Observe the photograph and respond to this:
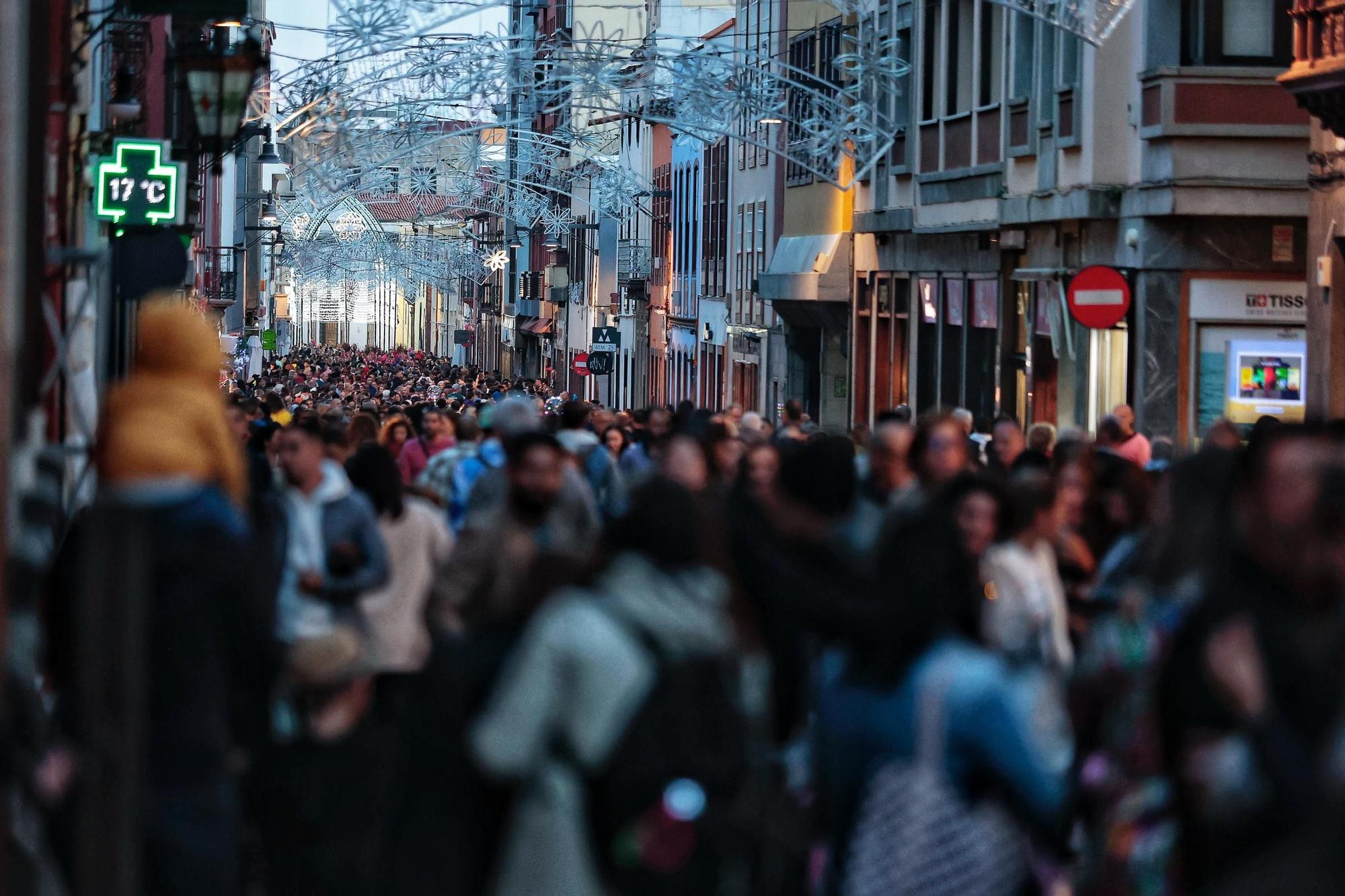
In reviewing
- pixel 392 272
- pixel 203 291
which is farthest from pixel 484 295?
pixel 203 291

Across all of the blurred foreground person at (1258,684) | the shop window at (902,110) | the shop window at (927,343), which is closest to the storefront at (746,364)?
the shop window at (902,110)

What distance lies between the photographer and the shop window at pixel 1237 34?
23422 mm

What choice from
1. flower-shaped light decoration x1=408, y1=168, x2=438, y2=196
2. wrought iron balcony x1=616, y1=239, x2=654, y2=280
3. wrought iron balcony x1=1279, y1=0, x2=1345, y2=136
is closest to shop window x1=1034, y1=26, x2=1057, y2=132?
wrought iron balcony x1=1279, y1=0, x2=1345, y2=136

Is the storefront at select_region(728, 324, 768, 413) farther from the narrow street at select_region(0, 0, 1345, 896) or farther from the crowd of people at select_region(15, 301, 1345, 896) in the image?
the crowd of people at select_region(15, 301, 1345, 896)

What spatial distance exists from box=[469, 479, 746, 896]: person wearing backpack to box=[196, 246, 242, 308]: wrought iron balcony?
46925 mm

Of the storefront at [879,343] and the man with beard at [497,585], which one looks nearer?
the man with beard at [497,585]

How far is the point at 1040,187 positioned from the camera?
88.1 ft

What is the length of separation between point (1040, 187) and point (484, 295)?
98625 millimetres

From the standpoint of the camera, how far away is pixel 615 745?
581 centimetres

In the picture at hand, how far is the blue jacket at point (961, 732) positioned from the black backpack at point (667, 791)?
0.33 meters

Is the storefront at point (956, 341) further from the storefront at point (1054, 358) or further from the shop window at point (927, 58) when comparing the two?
the shop window at point (927, 58)

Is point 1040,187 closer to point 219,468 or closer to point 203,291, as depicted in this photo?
point 219,468

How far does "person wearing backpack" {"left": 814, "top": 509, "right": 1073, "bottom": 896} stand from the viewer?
5.88 meters

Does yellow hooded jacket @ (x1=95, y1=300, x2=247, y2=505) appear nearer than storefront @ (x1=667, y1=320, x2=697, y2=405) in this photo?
Yes
